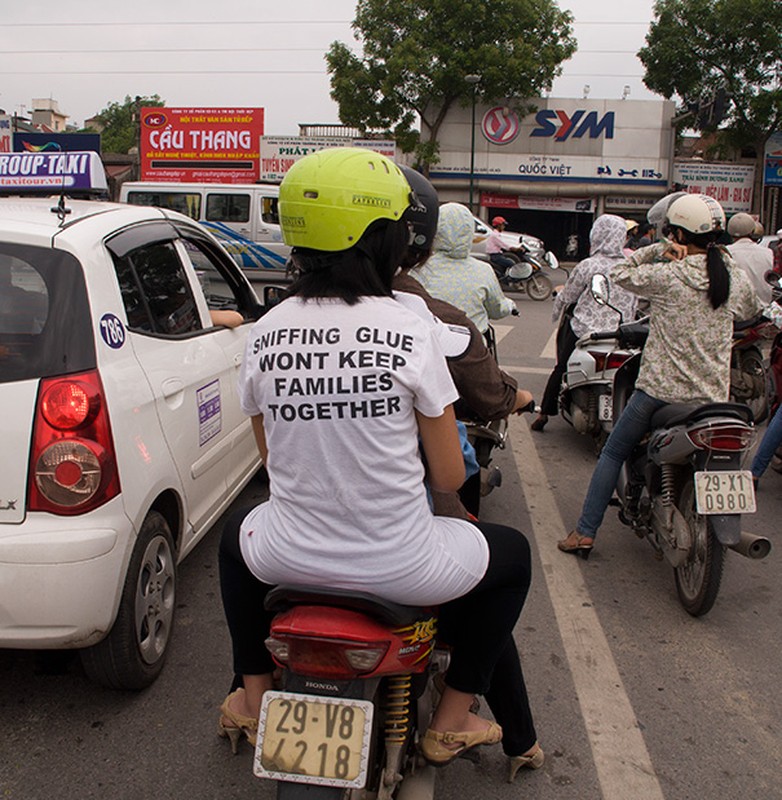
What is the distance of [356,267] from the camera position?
1935 millimetres

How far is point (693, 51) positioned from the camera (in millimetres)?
31328

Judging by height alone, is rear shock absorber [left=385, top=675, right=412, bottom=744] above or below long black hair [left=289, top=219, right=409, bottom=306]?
below

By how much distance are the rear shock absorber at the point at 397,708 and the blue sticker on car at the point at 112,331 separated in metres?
1.47

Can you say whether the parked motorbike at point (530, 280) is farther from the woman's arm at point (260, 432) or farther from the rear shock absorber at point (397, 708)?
the rear shock absorber at point (397, 708)

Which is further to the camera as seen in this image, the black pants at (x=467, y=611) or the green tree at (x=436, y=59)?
the green tree at (x=436, y=59)

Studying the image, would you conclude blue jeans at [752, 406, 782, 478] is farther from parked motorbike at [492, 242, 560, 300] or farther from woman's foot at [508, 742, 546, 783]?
parked motorbike at [492, 242, 560, 300]

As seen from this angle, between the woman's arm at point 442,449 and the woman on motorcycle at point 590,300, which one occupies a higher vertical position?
the woman on motorcycle at point 590,300

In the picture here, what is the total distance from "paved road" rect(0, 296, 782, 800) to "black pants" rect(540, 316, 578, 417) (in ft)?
8.47

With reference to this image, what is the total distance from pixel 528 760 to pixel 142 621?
136 cm

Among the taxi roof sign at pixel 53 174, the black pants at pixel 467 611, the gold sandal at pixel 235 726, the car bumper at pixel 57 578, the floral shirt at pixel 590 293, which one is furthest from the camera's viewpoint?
the floral shirt at pixel 590 293

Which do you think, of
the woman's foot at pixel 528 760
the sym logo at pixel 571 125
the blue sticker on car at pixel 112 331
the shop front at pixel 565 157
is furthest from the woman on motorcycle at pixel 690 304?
the sym logo at pixel 571 125

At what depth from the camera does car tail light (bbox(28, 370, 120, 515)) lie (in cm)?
257

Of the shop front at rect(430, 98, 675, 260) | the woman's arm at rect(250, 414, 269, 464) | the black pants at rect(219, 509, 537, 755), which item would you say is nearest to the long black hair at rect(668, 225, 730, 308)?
the black pants at rect(219, 509, 537, 755)

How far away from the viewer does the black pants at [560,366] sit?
265 inches
